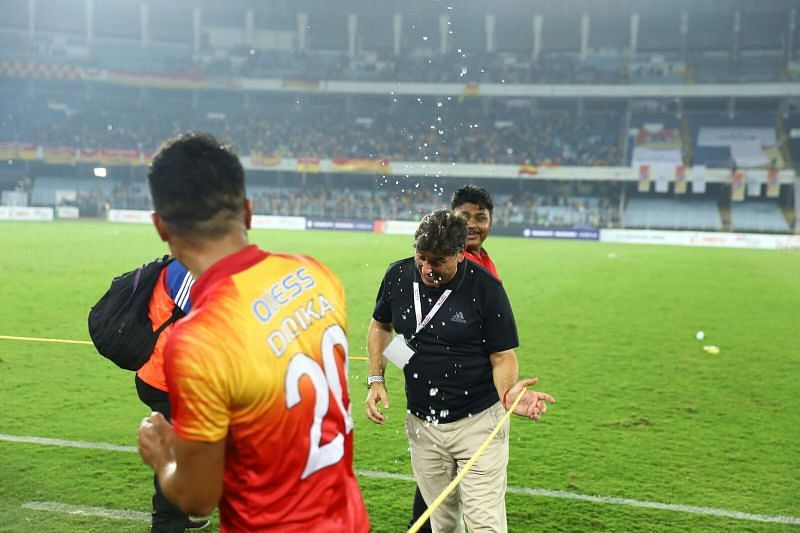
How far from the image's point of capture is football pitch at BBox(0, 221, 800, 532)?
5.63m

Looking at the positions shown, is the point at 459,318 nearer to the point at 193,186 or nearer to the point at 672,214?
the point at 193,186

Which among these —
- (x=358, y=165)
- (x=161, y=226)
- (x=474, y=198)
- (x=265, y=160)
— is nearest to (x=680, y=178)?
(x=358, y=165)

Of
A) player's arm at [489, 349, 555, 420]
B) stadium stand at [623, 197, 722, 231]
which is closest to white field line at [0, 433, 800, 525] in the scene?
player's arm at [489, 349, 555, 420]

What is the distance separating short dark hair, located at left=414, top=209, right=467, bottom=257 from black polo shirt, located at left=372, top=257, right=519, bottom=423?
269 millimetres

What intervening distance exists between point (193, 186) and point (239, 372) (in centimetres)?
49

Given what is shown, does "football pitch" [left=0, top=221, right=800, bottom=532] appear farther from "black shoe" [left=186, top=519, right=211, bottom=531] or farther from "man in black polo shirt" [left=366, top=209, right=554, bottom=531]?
"man in black polo shirt" [left=366, top=209, right=554, bottom=531]

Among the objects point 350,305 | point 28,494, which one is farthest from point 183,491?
point 350,305

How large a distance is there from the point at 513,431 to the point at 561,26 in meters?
54.7

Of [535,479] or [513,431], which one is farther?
[513,431]

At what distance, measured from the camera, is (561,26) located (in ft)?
190

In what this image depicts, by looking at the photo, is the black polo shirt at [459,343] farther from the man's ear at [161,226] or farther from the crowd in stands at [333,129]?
the crowd in stands at [333,129]

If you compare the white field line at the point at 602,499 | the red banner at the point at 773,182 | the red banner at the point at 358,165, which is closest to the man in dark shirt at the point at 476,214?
the white field line at the point at 602,499

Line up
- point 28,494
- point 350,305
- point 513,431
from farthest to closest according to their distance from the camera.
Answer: point 350,305 < point 513,431 < point 28,494

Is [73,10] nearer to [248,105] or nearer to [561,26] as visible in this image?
[248,105]
